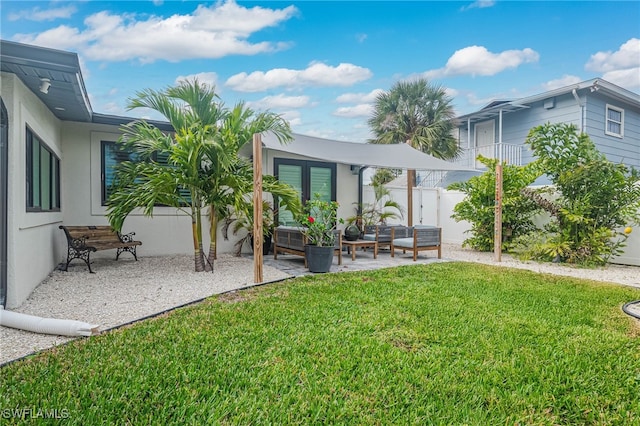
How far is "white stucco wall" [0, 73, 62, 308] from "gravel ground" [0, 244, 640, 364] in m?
0.23

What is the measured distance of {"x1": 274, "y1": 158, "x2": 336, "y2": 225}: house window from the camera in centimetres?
1009

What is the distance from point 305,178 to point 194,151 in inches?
187

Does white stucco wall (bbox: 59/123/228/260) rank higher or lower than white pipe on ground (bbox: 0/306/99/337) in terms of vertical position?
higher

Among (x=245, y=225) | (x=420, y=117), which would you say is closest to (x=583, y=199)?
(x=245, y=225)

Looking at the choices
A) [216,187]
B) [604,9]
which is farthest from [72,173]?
[604,9]

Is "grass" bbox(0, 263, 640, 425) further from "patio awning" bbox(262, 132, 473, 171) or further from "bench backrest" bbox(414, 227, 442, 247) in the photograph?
"patio awning" bbox(262, 132, 473, 171)

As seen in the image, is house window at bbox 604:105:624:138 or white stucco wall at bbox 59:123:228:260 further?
house window at bbox 604:105:624:138

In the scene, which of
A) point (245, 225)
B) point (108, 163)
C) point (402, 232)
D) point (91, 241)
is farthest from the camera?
point (402, 232)

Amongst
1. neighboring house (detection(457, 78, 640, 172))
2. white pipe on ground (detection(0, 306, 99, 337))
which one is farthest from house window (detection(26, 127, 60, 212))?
neighboring house (detection(457, 78, 640, 172))

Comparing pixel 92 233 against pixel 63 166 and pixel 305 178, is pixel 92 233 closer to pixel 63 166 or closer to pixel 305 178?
pixel 63 166

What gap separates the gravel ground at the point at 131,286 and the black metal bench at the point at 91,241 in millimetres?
286

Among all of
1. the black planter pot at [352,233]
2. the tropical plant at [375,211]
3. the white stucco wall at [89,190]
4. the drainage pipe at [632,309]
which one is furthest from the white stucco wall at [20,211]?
the drainage pipe at [632,309]

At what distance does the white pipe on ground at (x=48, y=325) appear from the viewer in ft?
11.5

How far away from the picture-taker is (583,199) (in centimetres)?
792
